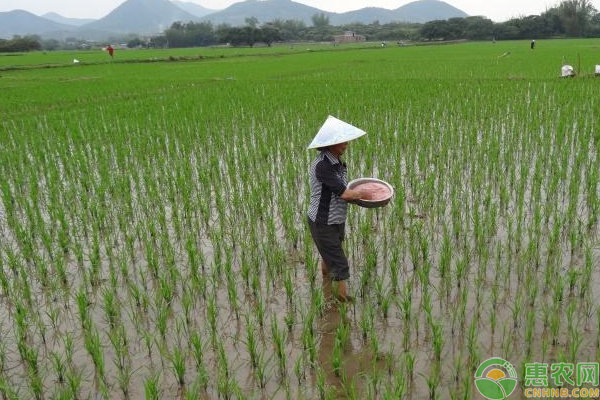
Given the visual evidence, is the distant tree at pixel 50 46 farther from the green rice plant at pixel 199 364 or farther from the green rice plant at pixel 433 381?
the green rice plant at pixel 433 381

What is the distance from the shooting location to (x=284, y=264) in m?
3.61

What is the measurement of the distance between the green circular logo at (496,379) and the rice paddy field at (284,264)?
1.9 inches

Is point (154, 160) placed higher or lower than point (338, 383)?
higher

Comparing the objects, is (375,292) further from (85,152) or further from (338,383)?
(85,152)

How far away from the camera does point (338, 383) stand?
245 centimetres

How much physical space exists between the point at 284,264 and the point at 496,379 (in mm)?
1684

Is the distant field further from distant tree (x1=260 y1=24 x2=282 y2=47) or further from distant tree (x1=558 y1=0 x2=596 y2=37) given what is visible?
distant tree (x1=558 y1=0 x2=596 y2=37)

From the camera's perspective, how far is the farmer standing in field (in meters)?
2.89

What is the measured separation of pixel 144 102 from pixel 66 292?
915cm

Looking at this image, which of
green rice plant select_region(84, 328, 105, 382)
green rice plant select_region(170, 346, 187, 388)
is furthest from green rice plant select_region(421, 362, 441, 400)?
green rice plant select_region(84, 328, 105, 382)

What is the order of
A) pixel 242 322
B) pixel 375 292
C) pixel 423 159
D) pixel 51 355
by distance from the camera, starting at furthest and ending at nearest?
pixel 423 159
pixel 375 292
pixel 242 322
pixel 51 355

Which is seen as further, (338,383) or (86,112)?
(86,112)

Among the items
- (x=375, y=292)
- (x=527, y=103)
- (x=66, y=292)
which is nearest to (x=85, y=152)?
(x=66, y=292)

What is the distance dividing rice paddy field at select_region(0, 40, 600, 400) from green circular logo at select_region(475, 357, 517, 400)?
0.16ft
